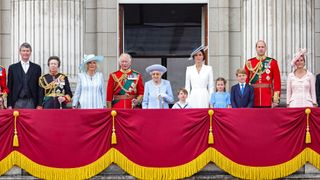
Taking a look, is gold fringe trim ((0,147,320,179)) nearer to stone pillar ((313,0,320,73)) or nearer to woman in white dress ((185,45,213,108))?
woman in white dress ((185,45,213,108))

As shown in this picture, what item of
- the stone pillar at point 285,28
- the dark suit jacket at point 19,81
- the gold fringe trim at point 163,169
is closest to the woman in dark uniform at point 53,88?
the dark suit jacket at point 19,81

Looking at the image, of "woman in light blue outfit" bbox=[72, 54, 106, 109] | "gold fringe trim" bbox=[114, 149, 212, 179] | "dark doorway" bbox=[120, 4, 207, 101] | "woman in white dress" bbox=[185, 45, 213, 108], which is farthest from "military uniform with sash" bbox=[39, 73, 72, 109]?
"dark doorway" bbox=[120, 4, 207, 101]

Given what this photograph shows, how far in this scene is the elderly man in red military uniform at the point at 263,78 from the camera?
18.5 metres

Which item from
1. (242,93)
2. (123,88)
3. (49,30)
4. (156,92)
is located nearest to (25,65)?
(123,88)

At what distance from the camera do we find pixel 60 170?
16.7 meters

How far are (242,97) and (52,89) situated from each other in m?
3.57

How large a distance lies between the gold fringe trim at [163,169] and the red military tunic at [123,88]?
177 cm

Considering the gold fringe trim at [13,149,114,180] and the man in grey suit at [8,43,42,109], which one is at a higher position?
the man in grey suit at [8,43,42,109]

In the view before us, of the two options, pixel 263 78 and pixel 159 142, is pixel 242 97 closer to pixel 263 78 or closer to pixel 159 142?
pixel 263 78

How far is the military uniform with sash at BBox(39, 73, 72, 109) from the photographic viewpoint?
18047mm

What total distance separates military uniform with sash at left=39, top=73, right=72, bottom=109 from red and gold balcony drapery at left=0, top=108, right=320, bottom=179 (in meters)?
1.28

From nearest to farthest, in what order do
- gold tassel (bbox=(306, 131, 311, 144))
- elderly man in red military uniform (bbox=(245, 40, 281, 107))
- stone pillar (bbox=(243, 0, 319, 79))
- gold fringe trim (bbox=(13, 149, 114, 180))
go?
gold fringe trim (bbox=(13, 149, 114, 180)) → gold tassel (bbox=(306, 131, 311, 144)) → elderly man in red military uniform (bbox=(245, 40, 281, 107)) → stone pillar (bbox=(243, 0, 319, 79))

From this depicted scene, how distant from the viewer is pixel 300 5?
2155 centimetres

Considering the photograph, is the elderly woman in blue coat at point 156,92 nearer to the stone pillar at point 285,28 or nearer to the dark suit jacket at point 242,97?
the dark suit jacket at point 242,97
